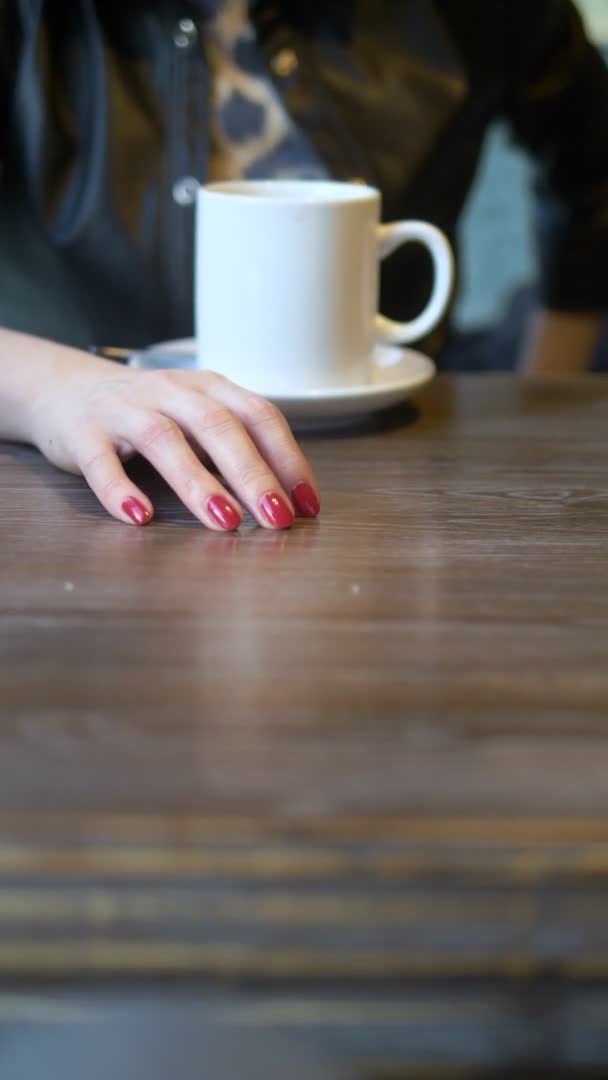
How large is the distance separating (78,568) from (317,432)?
0.99 feet

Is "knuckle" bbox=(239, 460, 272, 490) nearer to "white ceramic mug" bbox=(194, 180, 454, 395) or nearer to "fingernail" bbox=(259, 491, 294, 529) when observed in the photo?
"fingernail" bbox=(259, 491, 294, 529)

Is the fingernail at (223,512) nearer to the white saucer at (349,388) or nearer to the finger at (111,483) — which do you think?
the finger at (111,483)

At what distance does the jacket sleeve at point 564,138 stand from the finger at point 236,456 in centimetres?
83

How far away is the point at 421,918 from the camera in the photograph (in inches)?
12.2

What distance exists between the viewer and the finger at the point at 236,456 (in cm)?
60

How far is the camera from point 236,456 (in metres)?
0.60

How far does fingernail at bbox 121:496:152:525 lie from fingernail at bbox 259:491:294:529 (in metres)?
0.06

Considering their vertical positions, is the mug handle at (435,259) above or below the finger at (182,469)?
above

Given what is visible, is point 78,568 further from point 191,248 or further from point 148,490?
point 191,248

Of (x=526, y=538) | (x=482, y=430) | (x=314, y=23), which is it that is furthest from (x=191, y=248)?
(x=526, y=538)

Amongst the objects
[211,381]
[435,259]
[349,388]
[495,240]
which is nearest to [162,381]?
[211,381]

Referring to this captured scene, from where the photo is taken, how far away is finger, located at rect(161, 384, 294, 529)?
1.96ft

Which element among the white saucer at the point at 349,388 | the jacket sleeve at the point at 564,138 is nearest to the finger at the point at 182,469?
the white saucer at the point at 349,388

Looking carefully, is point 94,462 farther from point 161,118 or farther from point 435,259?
point 161,118
